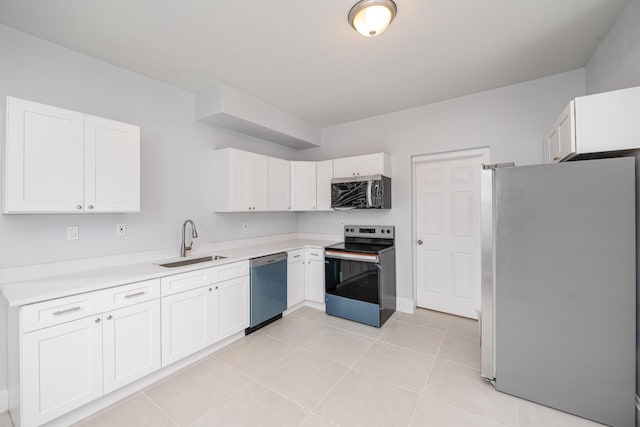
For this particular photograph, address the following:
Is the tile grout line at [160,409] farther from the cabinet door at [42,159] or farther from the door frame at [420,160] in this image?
the door frame at [420,160]

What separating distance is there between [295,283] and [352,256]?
0.90m

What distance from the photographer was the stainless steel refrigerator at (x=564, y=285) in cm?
167

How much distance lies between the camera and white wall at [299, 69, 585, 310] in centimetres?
281

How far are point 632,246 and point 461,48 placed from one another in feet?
6.20

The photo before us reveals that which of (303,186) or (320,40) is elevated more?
(320,40)

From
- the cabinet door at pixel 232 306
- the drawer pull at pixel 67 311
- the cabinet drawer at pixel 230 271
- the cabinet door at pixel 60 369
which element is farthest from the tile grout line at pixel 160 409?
the cabinet drawer at pixel 230 271

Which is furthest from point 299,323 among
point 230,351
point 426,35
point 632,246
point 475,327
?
point 426,35

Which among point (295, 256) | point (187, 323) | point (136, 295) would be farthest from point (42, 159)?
point (295, 256)

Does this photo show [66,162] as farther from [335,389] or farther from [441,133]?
[441,133]

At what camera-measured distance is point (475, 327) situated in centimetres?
317

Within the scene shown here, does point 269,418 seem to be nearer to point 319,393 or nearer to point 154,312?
point 319,393

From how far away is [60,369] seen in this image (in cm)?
167

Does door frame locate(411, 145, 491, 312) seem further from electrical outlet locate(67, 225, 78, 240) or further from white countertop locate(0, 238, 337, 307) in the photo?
electrical outlet locate(67, 225, 78, 240)

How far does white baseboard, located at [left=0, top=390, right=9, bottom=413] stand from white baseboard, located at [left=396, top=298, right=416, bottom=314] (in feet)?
12.4
